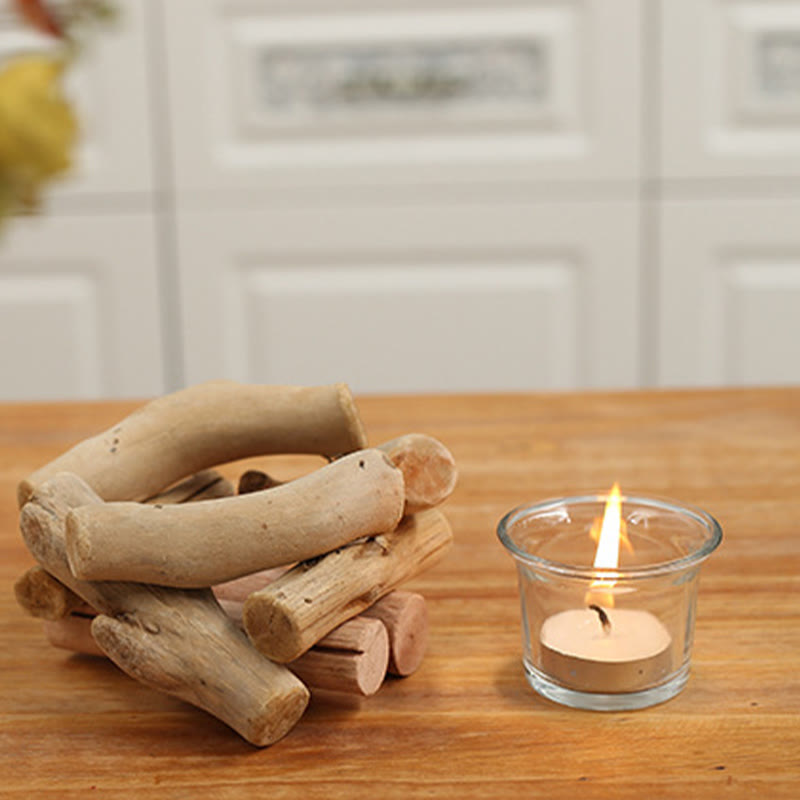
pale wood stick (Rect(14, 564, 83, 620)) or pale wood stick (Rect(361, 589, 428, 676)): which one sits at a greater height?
pale wood stick (Rect(14, 564, 83, 620))

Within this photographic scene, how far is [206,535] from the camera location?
0.48 m

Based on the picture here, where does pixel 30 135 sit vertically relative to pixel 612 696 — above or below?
above

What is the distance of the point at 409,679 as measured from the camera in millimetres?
542

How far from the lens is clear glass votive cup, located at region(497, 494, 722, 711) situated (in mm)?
506

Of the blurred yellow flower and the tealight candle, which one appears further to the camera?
the tealight candle

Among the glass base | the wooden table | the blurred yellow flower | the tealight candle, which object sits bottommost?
the wooden table

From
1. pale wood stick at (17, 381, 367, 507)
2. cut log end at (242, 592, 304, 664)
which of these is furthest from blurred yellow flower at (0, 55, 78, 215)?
pale wood stick at (17, 381, 367, 507)

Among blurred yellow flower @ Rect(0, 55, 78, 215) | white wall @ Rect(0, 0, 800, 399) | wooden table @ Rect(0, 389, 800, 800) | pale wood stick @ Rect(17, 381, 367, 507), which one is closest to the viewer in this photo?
blurred yellow flower @ Rect(0, 55, 78, 215)

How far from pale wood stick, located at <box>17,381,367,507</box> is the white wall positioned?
1477 millimetres

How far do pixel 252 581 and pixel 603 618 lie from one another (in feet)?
0.52

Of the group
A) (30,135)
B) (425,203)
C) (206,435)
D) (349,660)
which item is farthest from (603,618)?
(425,203)

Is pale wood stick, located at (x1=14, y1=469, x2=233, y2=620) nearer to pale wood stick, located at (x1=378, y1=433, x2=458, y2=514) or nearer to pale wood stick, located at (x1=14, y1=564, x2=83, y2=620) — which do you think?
pale wood stick, located at (x1=14, y1=564, x2=83, y2=620)

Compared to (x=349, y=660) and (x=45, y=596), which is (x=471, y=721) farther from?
(x=45, y=596)

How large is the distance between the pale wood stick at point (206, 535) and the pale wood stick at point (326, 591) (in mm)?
12
